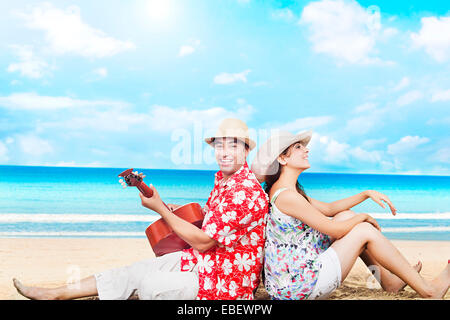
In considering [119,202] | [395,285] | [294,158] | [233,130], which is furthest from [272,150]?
[119,202]

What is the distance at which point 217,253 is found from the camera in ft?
10.0

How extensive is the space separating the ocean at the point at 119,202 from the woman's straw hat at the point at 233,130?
7.28 metres

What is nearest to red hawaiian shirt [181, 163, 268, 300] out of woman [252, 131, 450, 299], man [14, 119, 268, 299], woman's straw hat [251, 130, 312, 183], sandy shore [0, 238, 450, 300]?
man [14, 119, 268, 299]

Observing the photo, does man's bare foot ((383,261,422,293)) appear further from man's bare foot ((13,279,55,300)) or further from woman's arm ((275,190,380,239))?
man's bare foot ((13,279,55,300))

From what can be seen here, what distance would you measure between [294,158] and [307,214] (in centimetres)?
44

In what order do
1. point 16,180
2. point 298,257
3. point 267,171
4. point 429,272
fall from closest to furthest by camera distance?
point 298,257 → point 267,171 → point 429,272 → point 16,180

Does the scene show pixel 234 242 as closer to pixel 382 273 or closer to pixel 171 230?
pixel 171 230

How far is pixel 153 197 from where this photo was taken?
2.98 metres

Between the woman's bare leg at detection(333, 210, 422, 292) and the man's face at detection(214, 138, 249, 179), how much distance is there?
97 centimetres

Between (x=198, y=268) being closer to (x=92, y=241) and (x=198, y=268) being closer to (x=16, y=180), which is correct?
(x=92, y=241)

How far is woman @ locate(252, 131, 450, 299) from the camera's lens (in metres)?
3.15

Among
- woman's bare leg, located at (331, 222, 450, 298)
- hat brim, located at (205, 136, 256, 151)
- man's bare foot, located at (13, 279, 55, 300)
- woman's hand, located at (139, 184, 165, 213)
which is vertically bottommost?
man's bare foot, located at (13, 279, 55, 300)
